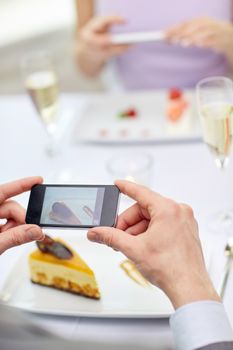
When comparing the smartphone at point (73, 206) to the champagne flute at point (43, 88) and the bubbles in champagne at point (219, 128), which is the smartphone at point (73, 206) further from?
the champagne flute at point (43, 88)

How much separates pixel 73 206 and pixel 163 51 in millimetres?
1094

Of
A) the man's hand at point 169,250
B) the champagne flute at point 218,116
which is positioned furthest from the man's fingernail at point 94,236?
the champagne flute at point 218,116

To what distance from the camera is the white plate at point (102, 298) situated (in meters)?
0.76

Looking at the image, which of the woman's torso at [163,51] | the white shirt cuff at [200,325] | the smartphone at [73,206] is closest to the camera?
the white shirt cuff at [200,325]

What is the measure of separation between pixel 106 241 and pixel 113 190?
0.28ft

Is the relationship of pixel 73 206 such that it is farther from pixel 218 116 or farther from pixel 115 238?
pixel 218 116

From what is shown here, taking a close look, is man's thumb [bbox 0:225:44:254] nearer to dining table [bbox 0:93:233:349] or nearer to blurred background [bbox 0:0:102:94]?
dining table [bbox 0:93:233:349]

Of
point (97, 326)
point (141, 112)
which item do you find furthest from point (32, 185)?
point (141, 112)

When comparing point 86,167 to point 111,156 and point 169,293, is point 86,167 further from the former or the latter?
point 169,293

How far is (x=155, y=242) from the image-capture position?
667mm

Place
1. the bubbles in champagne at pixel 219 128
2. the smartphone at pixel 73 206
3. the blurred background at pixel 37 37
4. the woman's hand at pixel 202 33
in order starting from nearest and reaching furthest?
the smartphone at pixel 73 206
the bubbles in champagne at pixel 219 128
the woman's hand at pixel 202 33
the blurred background at pixel 37 37

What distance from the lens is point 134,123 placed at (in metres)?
1.38

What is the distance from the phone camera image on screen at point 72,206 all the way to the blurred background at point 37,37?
274 centimetres

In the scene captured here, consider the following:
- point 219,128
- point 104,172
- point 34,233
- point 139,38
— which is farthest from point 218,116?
point 139,38
